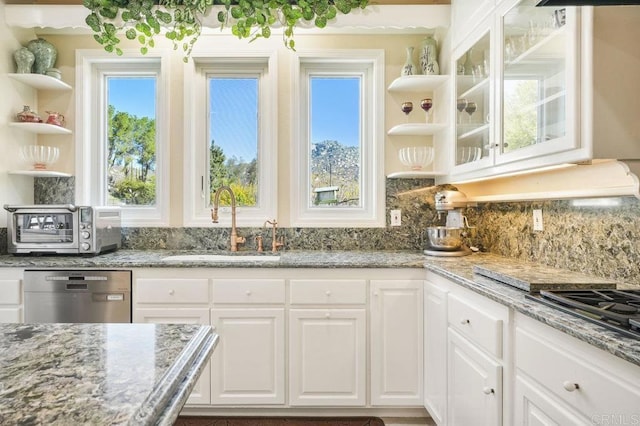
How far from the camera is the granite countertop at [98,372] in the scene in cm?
57

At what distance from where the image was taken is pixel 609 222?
1.56 m

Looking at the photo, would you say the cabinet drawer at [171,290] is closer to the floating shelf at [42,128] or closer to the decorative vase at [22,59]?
the floating shelf at [42,128]

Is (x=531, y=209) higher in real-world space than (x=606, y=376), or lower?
higher

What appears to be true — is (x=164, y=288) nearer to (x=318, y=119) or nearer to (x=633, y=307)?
(x=318, y=119)

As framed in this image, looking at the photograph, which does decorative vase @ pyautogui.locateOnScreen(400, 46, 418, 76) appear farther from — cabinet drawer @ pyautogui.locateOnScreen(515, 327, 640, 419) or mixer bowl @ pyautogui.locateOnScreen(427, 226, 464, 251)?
cabinet drawer @ pyautogui.locateOnScreen(515, 327, 640, 419)

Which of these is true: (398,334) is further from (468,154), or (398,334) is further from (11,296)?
(11,296)

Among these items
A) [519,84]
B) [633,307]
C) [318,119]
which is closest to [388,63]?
[318,119]

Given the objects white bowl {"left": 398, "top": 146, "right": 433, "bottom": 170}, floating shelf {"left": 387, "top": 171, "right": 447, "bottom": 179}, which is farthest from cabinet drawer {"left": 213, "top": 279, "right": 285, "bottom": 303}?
white bowl {"left": 398, "top": 146, "right": 433, "bottom": 170}

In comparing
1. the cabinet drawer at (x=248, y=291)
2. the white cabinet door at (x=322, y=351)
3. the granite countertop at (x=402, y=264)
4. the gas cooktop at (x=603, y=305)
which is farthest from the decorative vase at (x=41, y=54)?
the gas cooktop at (x=603, y=305)

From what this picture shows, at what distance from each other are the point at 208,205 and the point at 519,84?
6.94 feet

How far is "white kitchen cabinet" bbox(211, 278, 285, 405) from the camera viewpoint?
221 cm

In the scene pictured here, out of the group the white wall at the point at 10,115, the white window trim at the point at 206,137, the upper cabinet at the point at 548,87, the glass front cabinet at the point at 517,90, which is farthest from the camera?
the white window trim at the point at 206,137

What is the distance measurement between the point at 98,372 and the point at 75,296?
5.87 feet

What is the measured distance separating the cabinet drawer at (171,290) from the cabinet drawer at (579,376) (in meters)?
1.61
